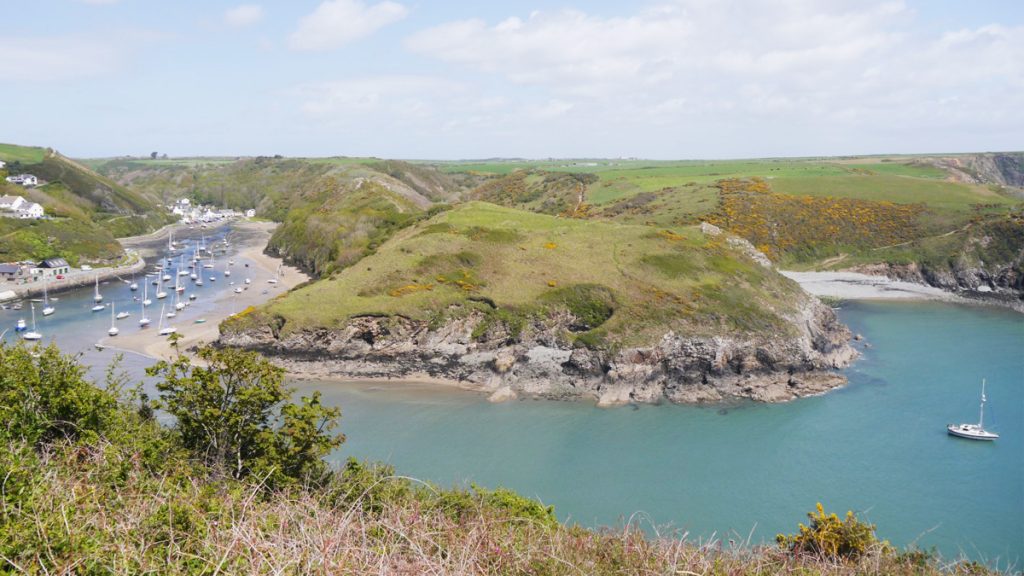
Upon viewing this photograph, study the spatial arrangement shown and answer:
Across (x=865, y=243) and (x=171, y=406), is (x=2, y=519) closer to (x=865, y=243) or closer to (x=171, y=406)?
(x=171, y=406)

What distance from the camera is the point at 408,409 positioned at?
48938 millimetres

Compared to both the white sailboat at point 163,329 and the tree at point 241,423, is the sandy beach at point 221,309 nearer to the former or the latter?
the white sailboat at point 163,329

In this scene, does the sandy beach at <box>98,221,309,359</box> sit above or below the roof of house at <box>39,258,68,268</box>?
below

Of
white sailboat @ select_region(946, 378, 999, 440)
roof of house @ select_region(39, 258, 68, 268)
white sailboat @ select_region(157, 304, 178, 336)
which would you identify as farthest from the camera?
roof of house @ select_region(39, 258, 68, 268)

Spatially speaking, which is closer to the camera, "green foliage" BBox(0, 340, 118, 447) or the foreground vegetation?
the foreground vegetation

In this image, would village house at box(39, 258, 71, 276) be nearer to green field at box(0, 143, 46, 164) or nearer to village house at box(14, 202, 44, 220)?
village house at box(14, 202, 44, 220)

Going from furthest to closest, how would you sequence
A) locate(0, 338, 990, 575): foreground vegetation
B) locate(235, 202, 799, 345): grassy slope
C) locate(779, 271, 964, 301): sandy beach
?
locate(779, 271, 964, 301): sandy beach
locate(235, 202, 799, 345): grassy slope
locate(0, 338, 990, 575): foreground vegetation

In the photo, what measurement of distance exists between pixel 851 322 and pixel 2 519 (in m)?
84.8

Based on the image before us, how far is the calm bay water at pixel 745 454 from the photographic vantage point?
115 feet

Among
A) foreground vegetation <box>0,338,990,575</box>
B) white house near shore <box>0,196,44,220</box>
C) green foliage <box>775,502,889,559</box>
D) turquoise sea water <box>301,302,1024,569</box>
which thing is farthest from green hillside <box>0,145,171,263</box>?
green foliage <box>775,502,889,559</box>

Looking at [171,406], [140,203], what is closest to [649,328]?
[171,406]

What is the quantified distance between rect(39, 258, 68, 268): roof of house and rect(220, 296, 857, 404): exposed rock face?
181 feet

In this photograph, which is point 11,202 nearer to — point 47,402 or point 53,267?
point 53,267

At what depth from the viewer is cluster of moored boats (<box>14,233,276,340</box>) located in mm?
69000
